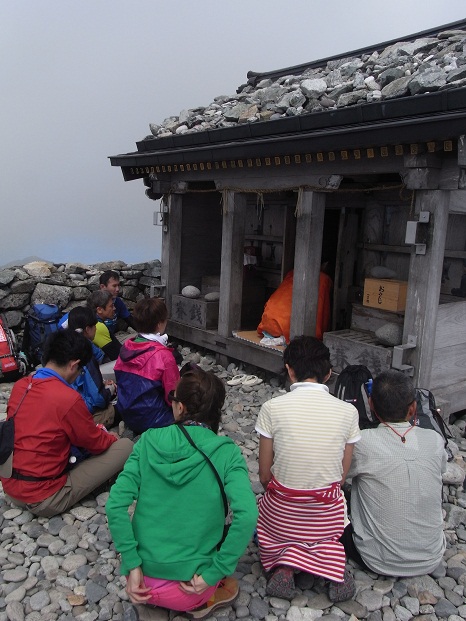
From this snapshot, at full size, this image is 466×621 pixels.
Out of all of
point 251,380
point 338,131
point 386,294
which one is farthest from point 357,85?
point 251,380

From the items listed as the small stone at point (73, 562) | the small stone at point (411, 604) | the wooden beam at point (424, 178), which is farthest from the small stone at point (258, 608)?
the wooden beam at point (424, 178)

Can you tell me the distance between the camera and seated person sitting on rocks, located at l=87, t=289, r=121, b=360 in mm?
6137

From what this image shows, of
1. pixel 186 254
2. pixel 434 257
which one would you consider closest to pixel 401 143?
pixel 434 257

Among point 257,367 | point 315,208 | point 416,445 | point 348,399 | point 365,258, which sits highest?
point 315,208

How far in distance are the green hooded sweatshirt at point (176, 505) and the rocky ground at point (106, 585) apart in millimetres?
493

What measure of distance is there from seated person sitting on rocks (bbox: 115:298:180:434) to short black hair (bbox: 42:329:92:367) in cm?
76

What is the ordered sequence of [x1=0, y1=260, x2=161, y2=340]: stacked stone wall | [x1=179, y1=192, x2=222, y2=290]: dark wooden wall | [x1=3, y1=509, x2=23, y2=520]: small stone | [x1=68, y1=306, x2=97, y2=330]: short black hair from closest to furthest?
1. [x1=3, y1=509, x2=23, y2=520]: small stone
2. [x1=68, y1=306, x2=97, y2=330]: short black hair
3. [x1=0, y1=260, x2=161, y2=340]: stacked stone wall
4. [x1=179, y1=192, x2=222, y2=290]: dark wooden wall

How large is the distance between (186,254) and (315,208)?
10.9ft

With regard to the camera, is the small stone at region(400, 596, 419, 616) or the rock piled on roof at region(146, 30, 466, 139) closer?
the small stone at region(400, 596, 419, 616)

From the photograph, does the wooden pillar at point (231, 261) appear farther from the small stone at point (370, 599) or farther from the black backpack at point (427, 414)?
the small stone at point (370, 599)

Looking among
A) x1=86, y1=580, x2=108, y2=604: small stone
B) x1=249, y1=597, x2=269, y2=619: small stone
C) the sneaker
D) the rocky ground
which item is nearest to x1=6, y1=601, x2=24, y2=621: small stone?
the rocky ground

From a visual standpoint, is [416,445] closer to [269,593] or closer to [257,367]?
[269,593]

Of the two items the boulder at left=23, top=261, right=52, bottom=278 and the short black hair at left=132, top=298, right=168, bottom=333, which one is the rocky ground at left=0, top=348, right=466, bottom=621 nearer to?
the short black hair at left=132, top=298, right=168, bottom=333

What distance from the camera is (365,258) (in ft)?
25.2
